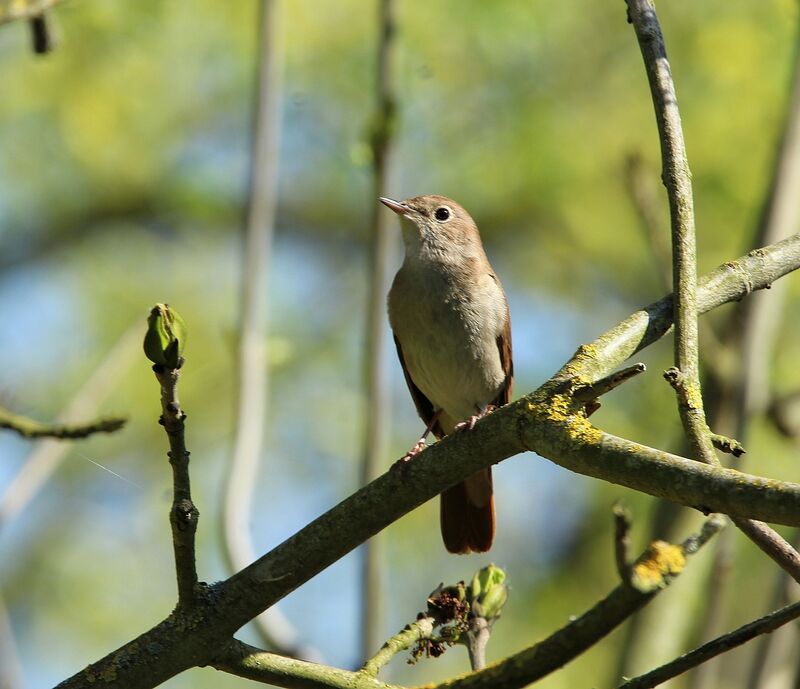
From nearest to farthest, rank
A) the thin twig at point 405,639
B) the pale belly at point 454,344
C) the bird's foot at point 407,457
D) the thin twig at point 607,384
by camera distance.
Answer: the thin twig at point 607,384
the thin twig at point 405,639
the bird's foot at point 407,457
the pale belly at point 454,344

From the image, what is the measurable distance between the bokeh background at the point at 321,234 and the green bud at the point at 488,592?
591 cm

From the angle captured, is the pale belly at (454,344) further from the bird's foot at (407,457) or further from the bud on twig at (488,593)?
the bud on twig at (488,593)

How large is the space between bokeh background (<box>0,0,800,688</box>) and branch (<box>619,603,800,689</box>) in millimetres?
6875

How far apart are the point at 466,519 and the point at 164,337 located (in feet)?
12.5

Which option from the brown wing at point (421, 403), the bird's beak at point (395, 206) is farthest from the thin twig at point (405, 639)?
the brown wing at point (421, 403)

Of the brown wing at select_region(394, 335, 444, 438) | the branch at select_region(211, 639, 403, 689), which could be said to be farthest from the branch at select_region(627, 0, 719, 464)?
the brown wing at select_region(394, 335, 444, 438)

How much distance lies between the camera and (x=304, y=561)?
2945 millimetres

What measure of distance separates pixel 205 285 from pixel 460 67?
377cm

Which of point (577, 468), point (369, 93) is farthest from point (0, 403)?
point (369, 93)

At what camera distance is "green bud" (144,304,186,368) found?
91.6 inches

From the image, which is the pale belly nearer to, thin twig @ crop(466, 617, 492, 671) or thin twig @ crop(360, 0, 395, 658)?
thin twig @ crop(360, 0, 395, 658)

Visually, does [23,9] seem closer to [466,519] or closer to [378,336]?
[378,336]

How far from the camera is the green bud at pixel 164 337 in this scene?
233cm

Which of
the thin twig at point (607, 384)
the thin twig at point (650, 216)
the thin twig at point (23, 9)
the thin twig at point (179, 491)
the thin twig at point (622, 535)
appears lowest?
the thin twig at point (622, 535)
